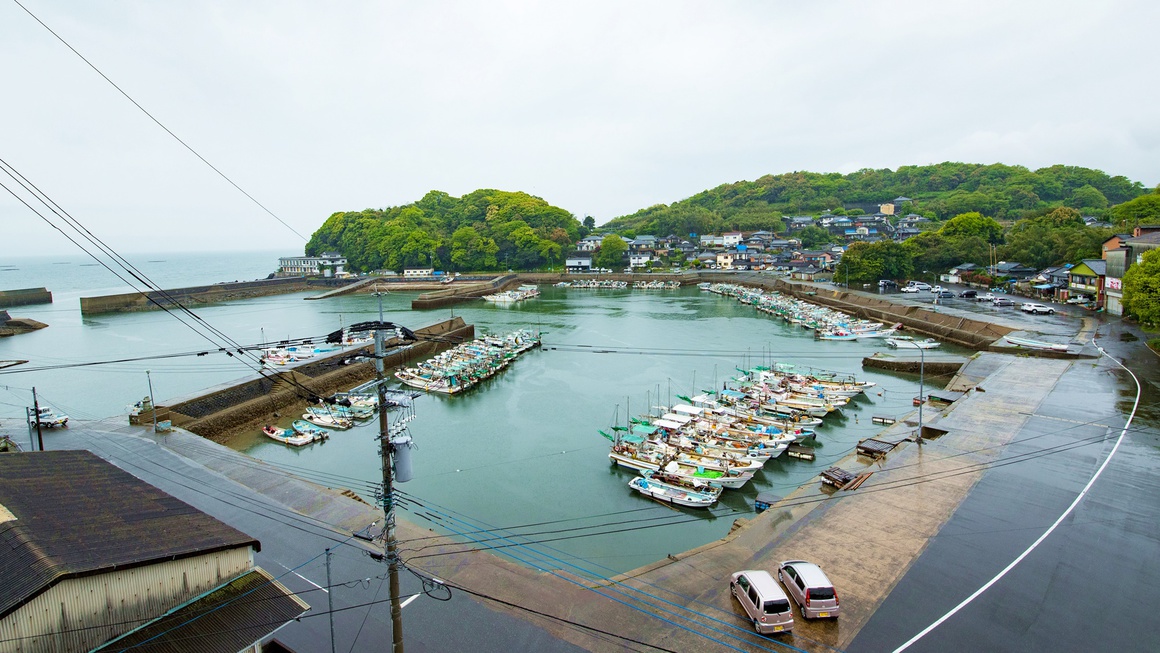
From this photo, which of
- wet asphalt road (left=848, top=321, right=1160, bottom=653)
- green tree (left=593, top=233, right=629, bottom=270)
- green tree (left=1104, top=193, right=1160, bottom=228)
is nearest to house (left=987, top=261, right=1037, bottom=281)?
green tree (left=1104, top=193, right=1160, bottom=228)

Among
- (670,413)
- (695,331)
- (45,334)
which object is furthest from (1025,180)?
(45,334)

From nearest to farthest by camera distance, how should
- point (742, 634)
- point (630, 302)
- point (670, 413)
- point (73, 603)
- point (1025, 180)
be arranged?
point (73, 603), point (742, 634), point (670, 413), point (630, 302), point (1025, 180)

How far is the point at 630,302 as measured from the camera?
4084cm

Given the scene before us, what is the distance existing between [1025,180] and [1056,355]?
65.9 meters

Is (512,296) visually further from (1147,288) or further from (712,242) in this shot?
(1147,288)

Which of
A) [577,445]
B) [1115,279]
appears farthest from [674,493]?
[1115,279]

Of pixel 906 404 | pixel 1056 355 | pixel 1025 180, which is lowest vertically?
pixel 906 404

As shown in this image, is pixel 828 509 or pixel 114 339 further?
pixel 114 339

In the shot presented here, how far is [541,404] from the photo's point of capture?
1734 centimetres

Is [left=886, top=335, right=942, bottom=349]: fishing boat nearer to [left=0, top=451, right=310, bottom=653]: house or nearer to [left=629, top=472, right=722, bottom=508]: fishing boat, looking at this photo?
[left=629, top=472, right=722, bottom=508]: fishing boat

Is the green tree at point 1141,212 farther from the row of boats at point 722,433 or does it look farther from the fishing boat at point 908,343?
the row of boats at point 722,433

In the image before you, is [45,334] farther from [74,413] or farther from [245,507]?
[245,507]

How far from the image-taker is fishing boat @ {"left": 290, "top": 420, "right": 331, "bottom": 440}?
14.4m

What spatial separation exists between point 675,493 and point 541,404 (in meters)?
7.55
